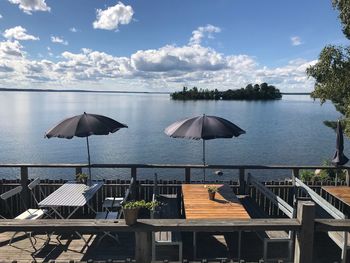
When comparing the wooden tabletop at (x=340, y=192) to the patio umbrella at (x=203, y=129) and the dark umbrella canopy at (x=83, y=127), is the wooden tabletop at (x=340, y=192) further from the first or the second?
the dark umbrella canopy at (x=83, y=127)

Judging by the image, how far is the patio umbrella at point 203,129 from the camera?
6.05 m

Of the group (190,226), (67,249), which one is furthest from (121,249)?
(190,226)

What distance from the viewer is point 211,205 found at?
551 centimetres

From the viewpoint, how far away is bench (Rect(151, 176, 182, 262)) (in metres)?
4.76

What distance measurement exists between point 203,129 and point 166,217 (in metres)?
1.66

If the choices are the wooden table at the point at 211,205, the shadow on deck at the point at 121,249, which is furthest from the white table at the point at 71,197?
the wooden table at the point at 211,205

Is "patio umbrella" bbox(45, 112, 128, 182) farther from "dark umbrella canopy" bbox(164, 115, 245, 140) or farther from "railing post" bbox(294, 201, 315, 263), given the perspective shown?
"railing post" bbox(294, 201, 315, 263)

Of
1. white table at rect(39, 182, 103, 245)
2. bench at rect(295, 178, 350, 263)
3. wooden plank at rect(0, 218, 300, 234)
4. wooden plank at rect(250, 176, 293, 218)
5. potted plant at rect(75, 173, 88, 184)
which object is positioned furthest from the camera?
potted plant at rect(75, 173, 88, 184)

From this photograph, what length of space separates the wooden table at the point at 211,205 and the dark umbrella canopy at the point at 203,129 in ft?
3.25

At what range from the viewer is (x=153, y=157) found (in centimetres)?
2675

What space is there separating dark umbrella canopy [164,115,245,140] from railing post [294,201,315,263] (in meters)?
3.12

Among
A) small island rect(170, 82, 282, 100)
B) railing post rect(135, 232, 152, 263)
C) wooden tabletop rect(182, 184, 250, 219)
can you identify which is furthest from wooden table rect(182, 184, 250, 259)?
small island rect(170, 82, 282, 100)

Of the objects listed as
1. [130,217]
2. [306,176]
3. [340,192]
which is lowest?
[306,176]

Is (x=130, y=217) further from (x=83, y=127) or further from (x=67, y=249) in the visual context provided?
(x=83, y=127)
